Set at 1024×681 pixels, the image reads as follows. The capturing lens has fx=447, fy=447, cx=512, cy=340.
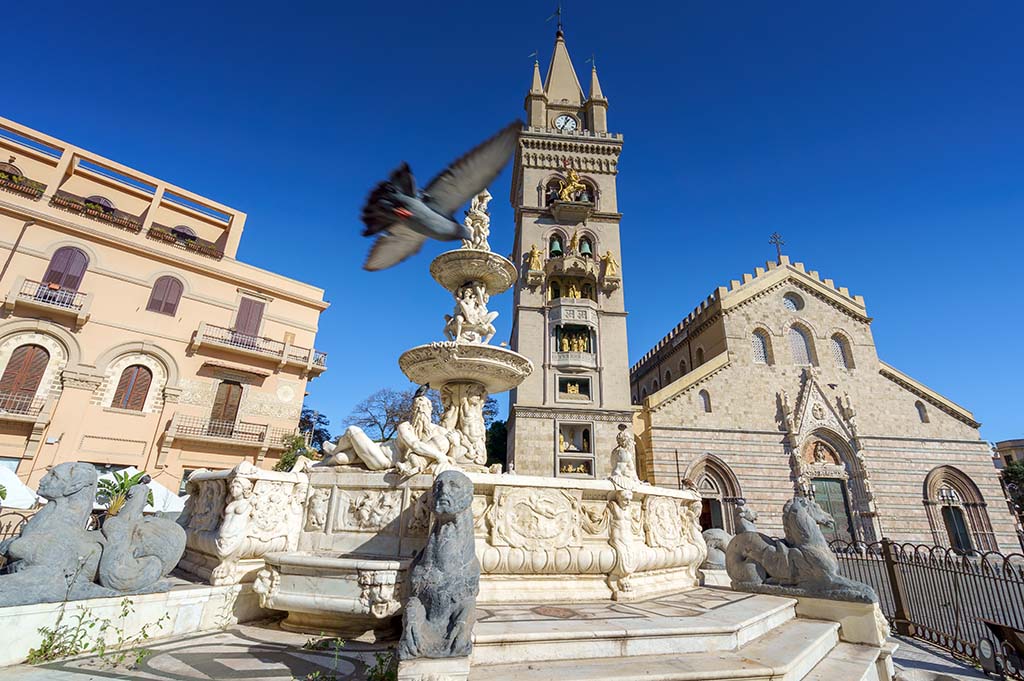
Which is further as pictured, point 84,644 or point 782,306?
point 782,306

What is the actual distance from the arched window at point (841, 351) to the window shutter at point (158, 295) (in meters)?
38.0

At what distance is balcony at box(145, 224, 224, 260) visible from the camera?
22.5m

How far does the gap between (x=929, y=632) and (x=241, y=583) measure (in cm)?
1166

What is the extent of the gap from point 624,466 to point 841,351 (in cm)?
2969

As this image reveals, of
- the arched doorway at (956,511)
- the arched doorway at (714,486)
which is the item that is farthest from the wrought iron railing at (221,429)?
the arched doorway at (956,511)

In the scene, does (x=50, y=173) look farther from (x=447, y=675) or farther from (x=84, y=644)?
(x=447, y=675)

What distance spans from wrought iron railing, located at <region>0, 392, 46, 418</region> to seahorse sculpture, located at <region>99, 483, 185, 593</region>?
1914 cm

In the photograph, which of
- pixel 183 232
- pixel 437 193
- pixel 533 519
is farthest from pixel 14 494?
pixel 183 232

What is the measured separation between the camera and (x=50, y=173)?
21.2 m

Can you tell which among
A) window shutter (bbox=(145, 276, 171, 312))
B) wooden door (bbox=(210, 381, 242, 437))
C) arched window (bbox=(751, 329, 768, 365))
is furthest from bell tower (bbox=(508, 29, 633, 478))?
window shutter (bbox=(145, 276, 171, 312))

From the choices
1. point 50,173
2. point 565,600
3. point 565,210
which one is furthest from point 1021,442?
point 50,173

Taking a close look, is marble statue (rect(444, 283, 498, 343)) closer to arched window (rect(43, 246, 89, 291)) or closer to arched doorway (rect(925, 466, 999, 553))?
arched window (rect(43, 246, 89, 291))

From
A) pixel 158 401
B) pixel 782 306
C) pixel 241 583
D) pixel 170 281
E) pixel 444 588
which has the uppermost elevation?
pixel 782 306

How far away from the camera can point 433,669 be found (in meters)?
3.02
